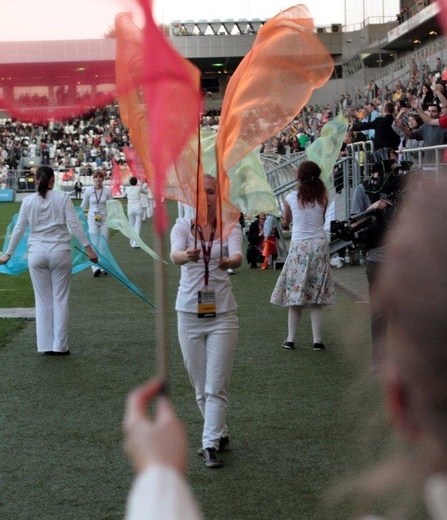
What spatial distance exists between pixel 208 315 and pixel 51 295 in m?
4.05

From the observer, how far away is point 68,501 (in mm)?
5172

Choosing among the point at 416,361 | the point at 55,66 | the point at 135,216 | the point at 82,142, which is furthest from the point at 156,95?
the point at 82,142

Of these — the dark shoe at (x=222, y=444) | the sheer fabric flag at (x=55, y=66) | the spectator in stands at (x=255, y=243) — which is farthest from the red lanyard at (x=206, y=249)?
the spectator in stands at (x=255, y=243)

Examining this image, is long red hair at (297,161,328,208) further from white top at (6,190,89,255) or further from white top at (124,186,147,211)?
white top at (124,186,147,211)

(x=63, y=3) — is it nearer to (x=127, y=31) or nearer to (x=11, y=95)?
(x=127, y=31)

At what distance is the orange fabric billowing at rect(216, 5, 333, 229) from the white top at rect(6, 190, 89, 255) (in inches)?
160

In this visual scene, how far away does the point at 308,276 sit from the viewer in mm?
9258

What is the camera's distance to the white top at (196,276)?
19.4 feet

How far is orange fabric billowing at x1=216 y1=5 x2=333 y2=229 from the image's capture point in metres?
5.37

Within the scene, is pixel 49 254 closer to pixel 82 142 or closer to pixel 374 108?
pixel 374 108

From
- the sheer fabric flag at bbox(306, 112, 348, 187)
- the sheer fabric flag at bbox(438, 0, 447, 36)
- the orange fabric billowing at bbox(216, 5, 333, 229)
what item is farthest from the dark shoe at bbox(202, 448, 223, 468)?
the sheer fabric flag at bbox(306, 112, 348, 187)

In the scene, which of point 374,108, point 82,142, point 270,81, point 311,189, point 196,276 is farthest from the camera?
point 82,142

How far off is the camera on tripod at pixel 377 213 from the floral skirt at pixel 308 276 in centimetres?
93

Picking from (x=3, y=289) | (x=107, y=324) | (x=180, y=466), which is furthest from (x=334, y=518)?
(x=3, y=289)
